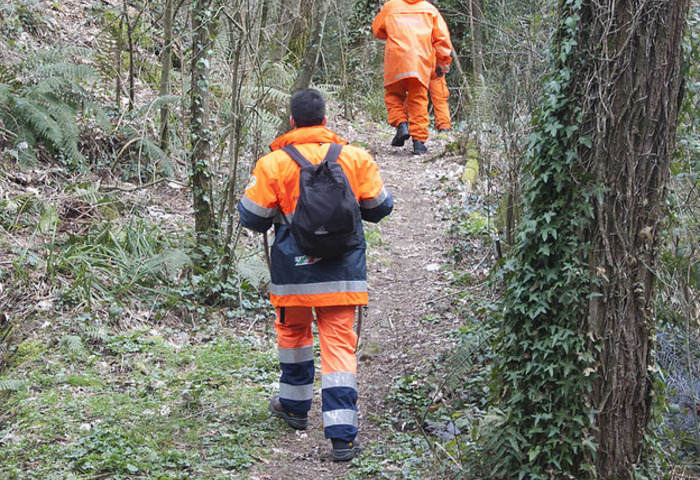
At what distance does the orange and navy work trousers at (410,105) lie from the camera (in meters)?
10.9

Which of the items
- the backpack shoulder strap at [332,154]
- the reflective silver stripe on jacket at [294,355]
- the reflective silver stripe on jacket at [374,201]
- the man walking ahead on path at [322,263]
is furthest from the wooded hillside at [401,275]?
the backpack shoulder strap at [332,154]

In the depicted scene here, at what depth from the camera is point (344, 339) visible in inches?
177

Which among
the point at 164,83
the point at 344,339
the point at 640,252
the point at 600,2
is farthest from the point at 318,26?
the point at 640,252

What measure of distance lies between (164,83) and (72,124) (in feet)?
4.52

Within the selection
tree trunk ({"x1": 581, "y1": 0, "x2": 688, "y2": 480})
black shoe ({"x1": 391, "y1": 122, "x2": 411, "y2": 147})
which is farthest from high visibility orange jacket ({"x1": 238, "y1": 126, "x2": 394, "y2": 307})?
black shoe ({"x1": 391, "y1": 122, "x2": 411, "y2": 147})

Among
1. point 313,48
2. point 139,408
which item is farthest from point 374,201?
point 313,48

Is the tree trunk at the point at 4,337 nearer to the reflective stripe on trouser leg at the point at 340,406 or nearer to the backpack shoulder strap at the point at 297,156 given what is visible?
the reflective stripe on trouser leg at the point at 340,406

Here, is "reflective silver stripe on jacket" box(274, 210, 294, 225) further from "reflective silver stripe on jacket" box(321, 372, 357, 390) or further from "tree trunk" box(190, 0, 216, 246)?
"tree trunk" box(190, 0, 216, 246)

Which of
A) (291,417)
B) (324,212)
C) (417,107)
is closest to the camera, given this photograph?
(324,212)

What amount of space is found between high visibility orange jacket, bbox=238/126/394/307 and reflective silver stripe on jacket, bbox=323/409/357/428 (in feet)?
2.26

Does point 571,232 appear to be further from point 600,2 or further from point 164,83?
point 164,83

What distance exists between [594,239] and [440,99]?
8.71 m

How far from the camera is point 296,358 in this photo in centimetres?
469

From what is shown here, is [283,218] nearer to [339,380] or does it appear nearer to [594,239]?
[339,380]
